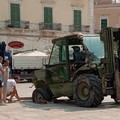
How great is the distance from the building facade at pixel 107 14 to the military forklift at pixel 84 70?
132 feet

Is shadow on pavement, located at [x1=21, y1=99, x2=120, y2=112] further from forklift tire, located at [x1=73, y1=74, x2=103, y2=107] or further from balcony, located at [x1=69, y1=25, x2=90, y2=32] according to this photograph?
balcony, located at [x1=69, y1=25, x2=90, y2=32]

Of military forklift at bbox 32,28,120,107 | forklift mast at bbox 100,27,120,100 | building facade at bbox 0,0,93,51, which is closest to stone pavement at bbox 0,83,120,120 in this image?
military forklift at bbox 32,28,120,107

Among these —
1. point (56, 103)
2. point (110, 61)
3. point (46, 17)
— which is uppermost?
point (46, 17)

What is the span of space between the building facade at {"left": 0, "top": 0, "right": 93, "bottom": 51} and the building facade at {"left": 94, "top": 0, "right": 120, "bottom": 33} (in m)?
10.5

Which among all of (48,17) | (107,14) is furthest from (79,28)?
(107,14)

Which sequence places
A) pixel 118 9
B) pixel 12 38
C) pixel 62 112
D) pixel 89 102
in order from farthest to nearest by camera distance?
pixel 118 9, pixel 12 38, pixel 89 102, pixel 62 112

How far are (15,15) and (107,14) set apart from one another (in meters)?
18.9

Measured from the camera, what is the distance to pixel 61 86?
49.3ft

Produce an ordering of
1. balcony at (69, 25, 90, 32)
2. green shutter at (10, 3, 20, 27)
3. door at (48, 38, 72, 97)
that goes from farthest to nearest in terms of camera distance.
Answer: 1. balcony at (69, 25, 90, 32)
2. green shutter at (10, 3, 20, 27)
3. door at (48, 38, 72, 97)

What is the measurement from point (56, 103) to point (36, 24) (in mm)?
25926

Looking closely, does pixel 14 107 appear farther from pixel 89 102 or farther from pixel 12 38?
pixel 12 38

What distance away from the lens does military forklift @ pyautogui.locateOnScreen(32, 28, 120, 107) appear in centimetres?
1377

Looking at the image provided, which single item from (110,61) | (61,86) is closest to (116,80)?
(110,61)

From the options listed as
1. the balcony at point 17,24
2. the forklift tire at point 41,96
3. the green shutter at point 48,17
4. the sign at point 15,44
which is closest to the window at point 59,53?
the forklift tire at point 41,96
